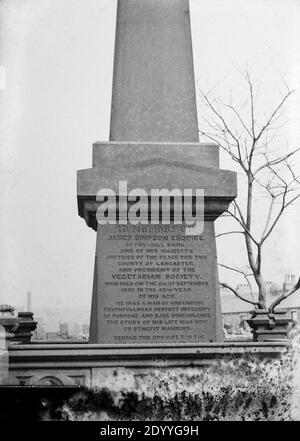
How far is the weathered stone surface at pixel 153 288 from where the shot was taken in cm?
825

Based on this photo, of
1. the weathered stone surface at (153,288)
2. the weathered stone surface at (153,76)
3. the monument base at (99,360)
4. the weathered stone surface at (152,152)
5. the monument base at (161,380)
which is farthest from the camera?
the weathered stone surface at (153,76)

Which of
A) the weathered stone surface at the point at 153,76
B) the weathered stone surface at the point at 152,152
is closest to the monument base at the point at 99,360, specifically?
the weathered stone surface at the point at 152,152

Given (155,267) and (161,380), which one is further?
(155,267)

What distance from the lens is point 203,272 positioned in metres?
8.44

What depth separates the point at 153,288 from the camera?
27.1 feet

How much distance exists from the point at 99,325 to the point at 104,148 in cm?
192

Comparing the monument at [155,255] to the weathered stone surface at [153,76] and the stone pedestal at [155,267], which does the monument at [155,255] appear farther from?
the weathered stone surface at [153,76]

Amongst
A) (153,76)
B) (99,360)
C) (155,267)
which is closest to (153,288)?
(155,267)

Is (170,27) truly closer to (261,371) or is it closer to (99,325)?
(99,325)

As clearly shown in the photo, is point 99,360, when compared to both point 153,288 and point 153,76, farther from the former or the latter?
point 153,76

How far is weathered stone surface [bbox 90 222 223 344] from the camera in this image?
27.1 feet

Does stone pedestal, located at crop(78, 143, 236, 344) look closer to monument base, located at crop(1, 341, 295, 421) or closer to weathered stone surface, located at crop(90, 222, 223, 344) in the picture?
weathered stone surface, located at crop(90, 222, 223, 344)

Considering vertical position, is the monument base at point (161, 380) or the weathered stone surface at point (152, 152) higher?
the weathered stone surface at point (152, 152)

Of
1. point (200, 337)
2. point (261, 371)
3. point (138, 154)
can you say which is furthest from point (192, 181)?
point (261, 371)
